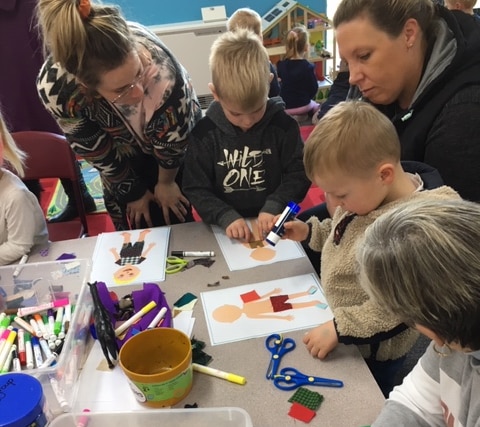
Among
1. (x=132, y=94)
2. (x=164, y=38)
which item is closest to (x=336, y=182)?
(x=132, y=94)

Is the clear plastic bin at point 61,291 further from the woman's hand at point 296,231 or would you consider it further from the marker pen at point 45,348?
the woman's hand at point 296,231

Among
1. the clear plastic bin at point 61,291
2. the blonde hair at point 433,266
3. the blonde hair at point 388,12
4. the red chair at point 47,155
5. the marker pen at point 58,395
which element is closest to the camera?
the blonde hair at point 433,266

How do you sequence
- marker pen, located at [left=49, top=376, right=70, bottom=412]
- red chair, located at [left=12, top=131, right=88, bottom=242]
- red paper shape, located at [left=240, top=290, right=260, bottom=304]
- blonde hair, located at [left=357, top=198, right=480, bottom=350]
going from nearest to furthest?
blonde hair, located at [left=357, top=198, right=480, bottom=350] < marker pen, located at [left=49, top=376, right=70, bottom=412] < red paper shape, located at [left=240, top=290, right=260, bottom=304] < red chair, located at [left=12, top=131, right=88, bottom=242]

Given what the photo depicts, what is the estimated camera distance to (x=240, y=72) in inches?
48.3

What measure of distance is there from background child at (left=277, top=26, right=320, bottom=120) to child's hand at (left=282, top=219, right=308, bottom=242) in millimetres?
2624

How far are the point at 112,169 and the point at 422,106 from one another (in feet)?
2.95

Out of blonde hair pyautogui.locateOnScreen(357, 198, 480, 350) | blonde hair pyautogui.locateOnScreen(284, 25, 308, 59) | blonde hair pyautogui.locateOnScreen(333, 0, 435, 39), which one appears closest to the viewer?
blonde hair pyautogui.locateOnScreen(357, 198, 480, 350)

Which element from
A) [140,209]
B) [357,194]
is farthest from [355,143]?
[140,209]

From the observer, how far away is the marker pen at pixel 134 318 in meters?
0.97

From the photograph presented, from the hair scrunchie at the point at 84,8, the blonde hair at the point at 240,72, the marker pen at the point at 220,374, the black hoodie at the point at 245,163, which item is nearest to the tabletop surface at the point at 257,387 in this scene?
the marker pen at the point at 220,374

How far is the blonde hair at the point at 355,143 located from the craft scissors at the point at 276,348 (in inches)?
13.1

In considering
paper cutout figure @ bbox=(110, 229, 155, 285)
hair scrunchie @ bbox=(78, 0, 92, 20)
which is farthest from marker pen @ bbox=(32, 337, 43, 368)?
hair scrunchie @ bbox=(78, 0, 92, 20)

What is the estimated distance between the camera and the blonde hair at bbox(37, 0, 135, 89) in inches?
42.5

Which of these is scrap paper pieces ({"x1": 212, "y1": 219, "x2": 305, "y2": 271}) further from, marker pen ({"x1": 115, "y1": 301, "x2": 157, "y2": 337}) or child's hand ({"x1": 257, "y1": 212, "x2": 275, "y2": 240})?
marker pen ({"x1": 115, "y1": 301, "x2": 157, "y2": 337})
